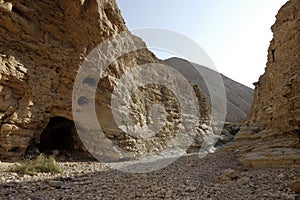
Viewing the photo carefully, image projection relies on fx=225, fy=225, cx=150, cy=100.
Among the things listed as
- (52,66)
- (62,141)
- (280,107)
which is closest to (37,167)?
(52,66)

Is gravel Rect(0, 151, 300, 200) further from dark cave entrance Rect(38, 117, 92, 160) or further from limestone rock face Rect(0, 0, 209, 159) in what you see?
dark cave entrance Rect(38, 117, 92, 160)

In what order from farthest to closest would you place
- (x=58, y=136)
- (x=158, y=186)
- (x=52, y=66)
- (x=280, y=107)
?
(x=58, y=136), (x=52, y=66), (x=280, y=107), (x=158, y=186)

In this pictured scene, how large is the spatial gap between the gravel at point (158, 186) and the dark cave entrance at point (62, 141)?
307 centimetres

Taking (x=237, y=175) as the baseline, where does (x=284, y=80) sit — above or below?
above

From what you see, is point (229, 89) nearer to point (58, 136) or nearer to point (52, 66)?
point (58, 136)

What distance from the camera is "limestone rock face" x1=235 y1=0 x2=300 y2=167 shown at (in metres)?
5.79

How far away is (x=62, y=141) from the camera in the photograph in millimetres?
9953

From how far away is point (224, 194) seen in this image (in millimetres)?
3977

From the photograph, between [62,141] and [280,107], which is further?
[62,141]

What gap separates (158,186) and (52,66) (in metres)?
6.07

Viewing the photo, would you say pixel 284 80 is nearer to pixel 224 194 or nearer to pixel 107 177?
pixel 224 194

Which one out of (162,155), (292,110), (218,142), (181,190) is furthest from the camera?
(218,142)

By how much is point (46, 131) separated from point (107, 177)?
5.10 meters

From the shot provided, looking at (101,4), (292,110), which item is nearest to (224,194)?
(292,110)
